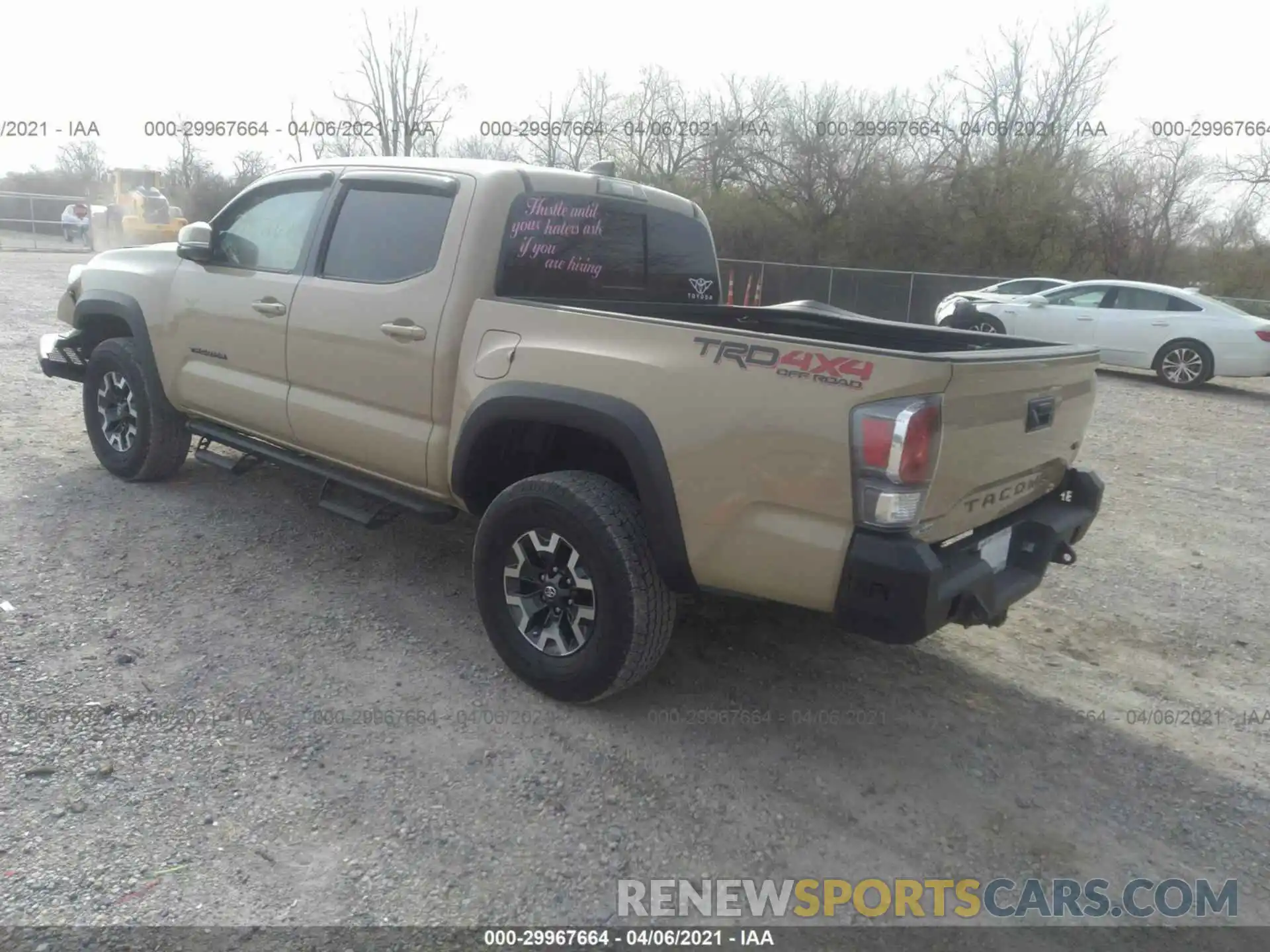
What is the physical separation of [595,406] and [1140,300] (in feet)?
40.6

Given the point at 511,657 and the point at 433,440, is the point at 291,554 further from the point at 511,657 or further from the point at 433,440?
the point at 511,657

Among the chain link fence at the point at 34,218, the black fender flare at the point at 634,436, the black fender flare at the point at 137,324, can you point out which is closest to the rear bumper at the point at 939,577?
the black fender flare at the point at 634,436

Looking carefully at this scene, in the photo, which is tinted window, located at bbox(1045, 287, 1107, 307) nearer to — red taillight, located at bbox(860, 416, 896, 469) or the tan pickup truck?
the tan pickup truck

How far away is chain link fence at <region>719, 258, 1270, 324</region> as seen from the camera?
2058cm

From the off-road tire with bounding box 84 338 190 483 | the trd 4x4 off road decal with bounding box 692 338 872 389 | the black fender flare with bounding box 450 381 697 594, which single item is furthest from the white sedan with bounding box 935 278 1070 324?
the trd 4x4 off road decal with bounding box 692 338 872 389

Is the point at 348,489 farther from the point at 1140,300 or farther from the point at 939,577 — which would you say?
the point at 1140,300

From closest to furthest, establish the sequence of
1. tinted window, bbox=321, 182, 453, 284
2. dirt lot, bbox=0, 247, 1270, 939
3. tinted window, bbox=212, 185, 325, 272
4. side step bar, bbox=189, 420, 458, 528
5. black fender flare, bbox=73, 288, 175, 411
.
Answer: dirt lot, bbox=0, 247, 1270, 939, tinted window, bbox=321, 182, 453, 284, side step bar, bbox=189, 420, 458, 528, tinted window, bbox=212, 185, 325, 272, black fender flare, bbox=73, 288, 175, 411

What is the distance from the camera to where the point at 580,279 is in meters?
4.12

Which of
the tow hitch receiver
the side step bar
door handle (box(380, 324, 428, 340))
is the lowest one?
the side step bar

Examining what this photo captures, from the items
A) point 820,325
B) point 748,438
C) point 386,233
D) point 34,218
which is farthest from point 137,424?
point 34,218

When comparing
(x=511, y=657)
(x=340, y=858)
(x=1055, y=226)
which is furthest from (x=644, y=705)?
(x=1055, y=226)

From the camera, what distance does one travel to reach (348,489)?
451 cm

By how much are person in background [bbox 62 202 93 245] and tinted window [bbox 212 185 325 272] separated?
29.1m

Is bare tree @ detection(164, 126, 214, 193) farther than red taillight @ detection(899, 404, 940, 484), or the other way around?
bare tree @ detection(164, 126, 214, 193)
